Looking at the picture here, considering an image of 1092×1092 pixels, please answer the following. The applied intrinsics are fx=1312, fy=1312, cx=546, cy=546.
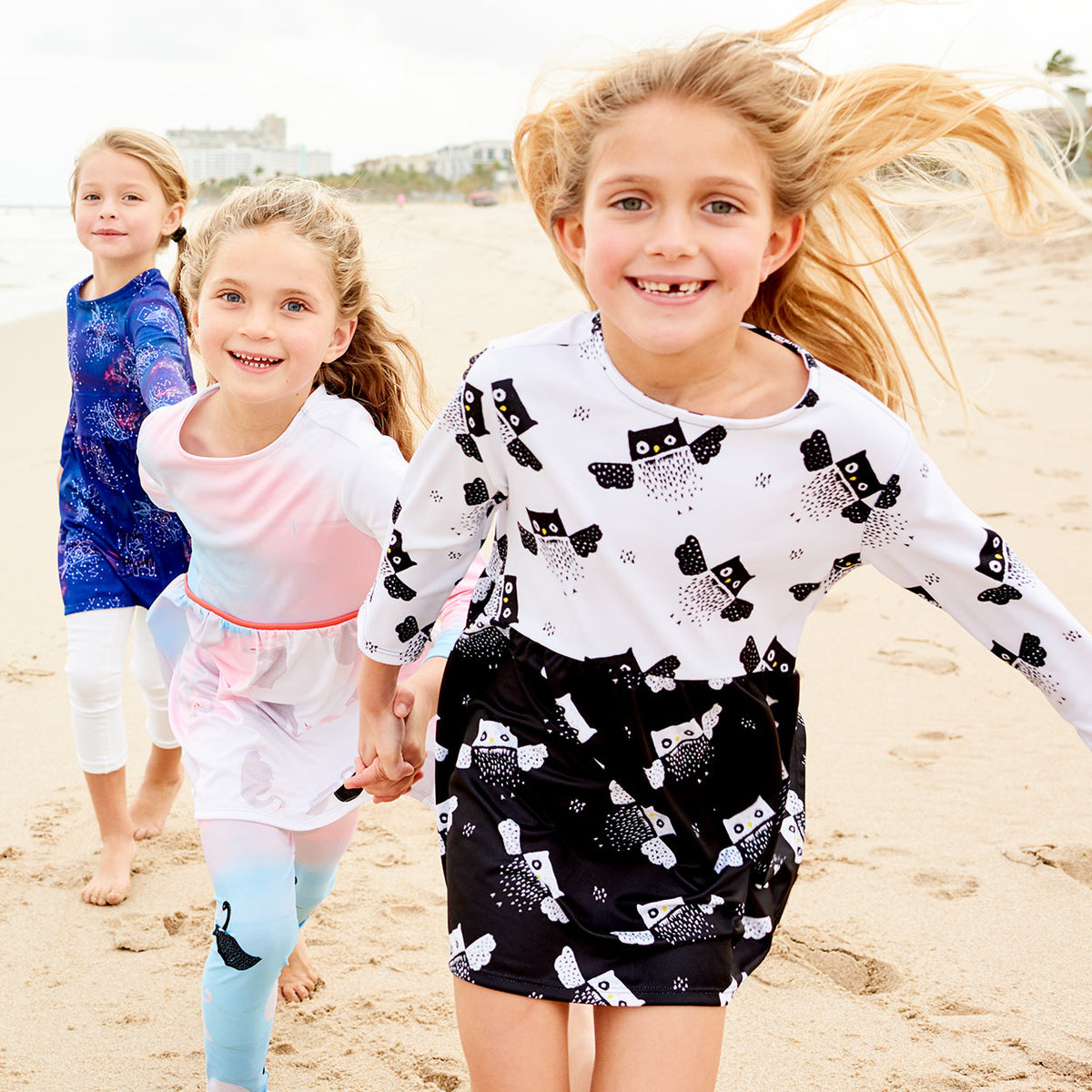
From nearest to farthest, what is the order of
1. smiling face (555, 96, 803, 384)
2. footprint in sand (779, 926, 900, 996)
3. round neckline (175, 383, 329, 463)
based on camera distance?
smiling face (555, 96, 803, 384), round neckline (175, 383, 329, 463), footprint in sand (779, 926, 900, 996)

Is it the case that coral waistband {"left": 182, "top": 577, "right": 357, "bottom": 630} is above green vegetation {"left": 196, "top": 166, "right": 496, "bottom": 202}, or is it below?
below

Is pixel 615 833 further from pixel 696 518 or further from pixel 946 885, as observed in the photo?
pixel 946 885

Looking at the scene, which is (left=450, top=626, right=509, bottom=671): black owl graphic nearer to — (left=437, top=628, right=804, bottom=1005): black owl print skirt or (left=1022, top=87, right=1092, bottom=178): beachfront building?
(left=437, top=628, right=804, bottom=1005): black owl print skirt

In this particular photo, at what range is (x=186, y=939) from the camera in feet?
10.3

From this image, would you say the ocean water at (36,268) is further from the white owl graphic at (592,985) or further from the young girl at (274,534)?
the white owl graphic at (592,985)

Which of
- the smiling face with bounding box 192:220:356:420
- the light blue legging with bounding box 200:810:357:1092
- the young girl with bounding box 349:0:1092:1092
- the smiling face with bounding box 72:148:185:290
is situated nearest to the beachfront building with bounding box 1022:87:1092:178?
the young girl with bounding box 349:0:1092:1092

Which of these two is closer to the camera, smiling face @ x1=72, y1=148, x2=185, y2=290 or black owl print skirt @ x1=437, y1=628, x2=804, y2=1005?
black owl print skirt @ x1=437, y1=628, x2=804, y2=1005

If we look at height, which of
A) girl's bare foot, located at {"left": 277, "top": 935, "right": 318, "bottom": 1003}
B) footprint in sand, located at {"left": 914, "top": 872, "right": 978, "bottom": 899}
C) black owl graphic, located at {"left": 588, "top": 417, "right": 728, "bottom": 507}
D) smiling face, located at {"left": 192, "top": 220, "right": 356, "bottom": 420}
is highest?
smiling face, located at {"left": 192, "top": 220, "right": 356, "bottom": 420}

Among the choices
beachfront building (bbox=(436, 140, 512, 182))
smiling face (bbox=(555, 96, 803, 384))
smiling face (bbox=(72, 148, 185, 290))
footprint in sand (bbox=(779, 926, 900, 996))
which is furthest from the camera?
beachfront building (bbox=(436, 140, 512, 182))

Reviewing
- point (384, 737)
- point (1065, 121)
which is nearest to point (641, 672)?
point (384, 737)

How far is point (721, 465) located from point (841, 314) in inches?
20.7

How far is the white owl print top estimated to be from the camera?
1892 millimetres

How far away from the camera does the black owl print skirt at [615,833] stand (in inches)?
75.5

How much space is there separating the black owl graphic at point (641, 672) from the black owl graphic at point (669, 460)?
0.24m
